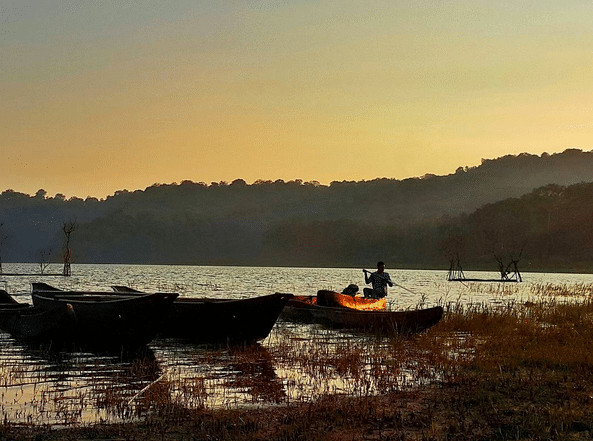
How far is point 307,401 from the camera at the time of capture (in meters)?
12.9

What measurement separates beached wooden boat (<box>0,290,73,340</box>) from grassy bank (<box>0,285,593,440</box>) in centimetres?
595

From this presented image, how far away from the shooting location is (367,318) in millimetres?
25484

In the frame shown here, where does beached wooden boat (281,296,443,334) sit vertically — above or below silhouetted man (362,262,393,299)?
below

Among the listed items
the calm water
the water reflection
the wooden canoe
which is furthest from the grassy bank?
the wooden canoe

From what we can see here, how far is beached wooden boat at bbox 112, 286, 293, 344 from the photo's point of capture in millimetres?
22594

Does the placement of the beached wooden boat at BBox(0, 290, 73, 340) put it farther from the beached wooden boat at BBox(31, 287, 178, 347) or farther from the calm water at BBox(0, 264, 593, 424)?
the calm water at BBox(0, 264, 593, 424)

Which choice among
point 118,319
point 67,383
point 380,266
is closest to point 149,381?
point 67,383

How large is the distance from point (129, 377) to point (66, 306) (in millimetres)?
6134

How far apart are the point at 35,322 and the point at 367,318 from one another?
1139cm

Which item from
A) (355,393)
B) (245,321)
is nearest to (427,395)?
(355,393)

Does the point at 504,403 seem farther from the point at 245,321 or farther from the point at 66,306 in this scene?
the point at 66,306

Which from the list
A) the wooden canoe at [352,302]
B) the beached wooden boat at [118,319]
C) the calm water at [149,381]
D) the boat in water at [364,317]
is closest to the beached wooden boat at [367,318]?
the boat in water at [364,317]

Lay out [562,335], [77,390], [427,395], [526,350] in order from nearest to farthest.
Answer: [427,395] → [77,390] → [526,350] → [562,335]

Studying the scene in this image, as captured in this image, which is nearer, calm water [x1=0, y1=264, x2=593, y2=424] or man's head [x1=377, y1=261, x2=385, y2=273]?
calm water [x1=0, y1=264, x2=593, y2=424]
